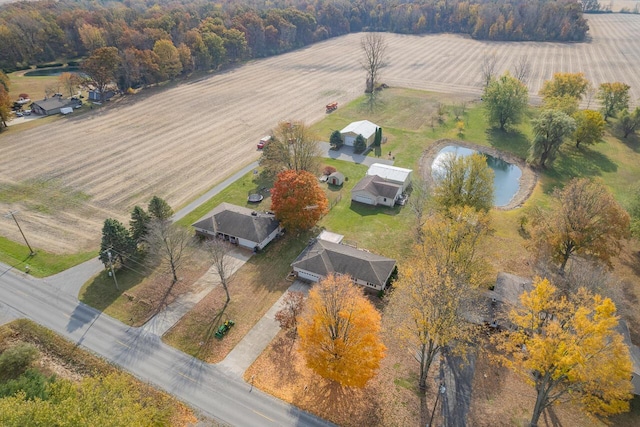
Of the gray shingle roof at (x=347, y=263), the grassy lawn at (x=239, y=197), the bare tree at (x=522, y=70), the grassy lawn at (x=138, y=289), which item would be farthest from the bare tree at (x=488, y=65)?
the grassy lawn at (x=138, y=289)

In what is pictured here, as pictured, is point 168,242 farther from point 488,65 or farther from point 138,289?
point 488,65

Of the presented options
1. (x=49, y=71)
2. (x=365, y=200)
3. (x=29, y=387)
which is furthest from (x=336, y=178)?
(x=49, y=71)

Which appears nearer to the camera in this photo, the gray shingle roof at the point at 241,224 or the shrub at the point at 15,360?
the shrub at the point at 15,360

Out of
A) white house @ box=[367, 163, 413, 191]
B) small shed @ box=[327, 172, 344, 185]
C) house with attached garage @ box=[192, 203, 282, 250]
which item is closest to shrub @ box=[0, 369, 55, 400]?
house with attached garage @ box=[192, 203, 282, 250]

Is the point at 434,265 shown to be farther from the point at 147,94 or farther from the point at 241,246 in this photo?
the point at 147,94

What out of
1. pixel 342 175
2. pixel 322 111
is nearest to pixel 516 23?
pixel 322 111

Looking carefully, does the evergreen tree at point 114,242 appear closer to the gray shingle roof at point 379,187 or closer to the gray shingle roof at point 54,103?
the gray shingle roof at point 379,187
